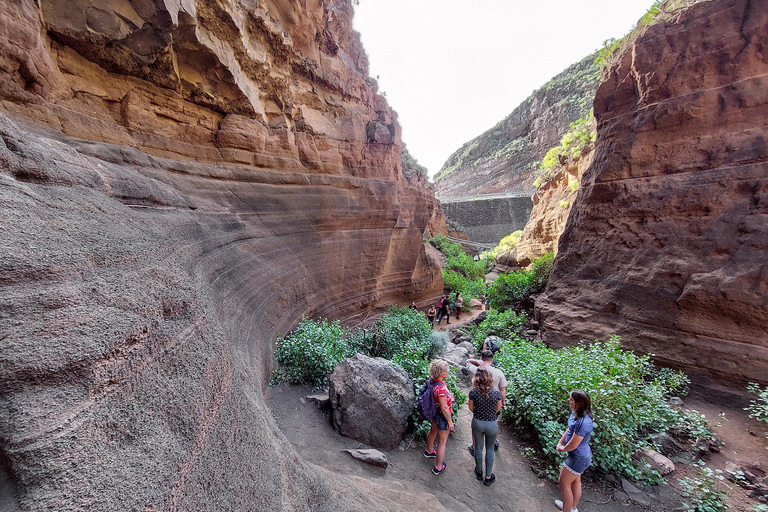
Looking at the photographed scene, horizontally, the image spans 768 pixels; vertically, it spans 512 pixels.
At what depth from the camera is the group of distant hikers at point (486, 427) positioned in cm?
273

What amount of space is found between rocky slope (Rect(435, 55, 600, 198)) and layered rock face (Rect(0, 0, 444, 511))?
29.0m

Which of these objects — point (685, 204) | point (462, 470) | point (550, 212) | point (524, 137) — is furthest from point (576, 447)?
point (524, 137)

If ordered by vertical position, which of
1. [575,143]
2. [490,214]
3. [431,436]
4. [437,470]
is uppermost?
[575,143]

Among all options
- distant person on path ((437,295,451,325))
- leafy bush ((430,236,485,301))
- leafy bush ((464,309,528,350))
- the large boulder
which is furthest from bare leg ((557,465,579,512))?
leafy bush ((430,236,485,301))

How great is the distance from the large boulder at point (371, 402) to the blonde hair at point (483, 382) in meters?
0.98

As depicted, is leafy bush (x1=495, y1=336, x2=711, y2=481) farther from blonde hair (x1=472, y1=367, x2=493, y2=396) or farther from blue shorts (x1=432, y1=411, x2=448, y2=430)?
blue shorts (x1=432, y1=411, x2=448, y2=430)

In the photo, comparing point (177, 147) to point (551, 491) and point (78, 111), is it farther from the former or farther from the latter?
point (551, 491)

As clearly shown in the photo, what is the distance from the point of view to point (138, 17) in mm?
3822

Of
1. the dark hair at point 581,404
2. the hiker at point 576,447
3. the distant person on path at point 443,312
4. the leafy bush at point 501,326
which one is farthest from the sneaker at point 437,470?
the distant person on path at point 443,312

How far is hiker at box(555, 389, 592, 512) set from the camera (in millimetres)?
2676

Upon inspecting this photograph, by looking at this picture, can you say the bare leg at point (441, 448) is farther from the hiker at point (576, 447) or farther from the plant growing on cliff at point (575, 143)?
the plant growing on cliff at point (575, 143)

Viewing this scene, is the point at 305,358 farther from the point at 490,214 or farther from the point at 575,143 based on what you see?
the point at 490,214

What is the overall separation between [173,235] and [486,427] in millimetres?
3732

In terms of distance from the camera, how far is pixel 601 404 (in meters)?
3.44
